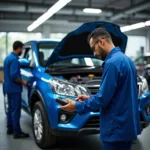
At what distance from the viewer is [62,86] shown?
354 cm

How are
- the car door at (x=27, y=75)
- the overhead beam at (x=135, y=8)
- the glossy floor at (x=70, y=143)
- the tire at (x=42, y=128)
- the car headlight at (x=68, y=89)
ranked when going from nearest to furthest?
the car headlight at (x=68, y=89)
the tire at (x=42, y=128)
the glossy floor at (x=70, y=143)
the car door at (x=27, y=75)
the overhead beam at (x=135, y=8)

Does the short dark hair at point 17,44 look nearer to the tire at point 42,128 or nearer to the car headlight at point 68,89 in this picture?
the tire at point 42,128

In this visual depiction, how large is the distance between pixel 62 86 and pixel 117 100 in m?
1.63

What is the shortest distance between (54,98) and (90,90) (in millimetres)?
517

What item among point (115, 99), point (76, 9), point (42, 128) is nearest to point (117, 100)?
point (115, 99)

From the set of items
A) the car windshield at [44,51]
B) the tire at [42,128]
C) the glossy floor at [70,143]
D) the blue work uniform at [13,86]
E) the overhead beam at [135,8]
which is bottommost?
the glossy floor at [70,143]

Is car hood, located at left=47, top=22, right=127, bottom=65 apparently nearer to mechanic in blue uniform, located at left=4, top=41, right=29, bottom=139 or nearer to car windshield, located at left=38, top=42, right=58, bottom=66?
car windshield, located at left=38, top=42, right=58, bottom=66

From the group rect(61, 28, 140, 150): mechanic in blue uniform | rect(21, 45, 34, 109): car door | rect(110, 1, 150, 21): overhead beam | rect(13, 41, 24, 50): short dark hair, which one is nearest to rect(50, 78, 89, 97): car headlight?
rect(21, 45, 34, 109): car door

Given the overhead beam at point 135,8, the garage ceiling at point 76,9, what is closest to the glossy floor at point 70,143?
the overhead beam at point 135,8

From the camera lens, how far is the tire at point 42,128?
3672 mm

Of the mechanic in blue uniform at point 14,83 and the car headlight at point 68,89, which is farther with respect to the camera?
the mechanic in blue uniform at point 14,83

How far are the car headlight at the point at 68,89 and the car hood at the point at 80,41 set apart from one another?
23.4 inches

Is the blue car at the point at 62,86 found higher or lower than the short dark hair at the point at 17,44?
lower

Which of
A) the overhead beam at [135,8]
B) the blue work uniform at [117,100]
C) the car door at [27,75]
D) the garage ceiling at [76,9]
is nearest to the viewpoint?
the blue work uniform at [117,100]
